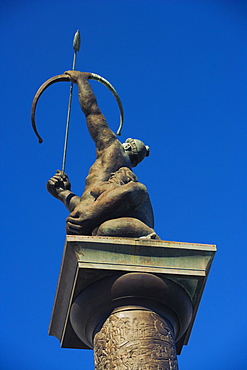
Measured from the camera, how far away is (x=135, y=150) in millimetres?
11805

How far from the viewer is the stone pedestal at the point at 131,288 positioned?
29.5 ft

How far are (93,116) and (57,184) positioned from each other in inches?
53.6

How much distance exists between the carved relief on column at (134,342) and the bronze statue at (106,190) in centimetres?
131

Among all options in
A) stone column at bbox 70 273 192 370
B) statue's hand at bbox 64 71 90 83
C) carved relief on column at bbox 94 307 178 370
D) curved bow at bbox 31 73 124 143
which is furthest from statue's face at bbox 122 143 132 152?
carved relief on column at bbox 94 307 178 370

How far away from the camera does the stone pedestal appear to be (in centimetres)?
898

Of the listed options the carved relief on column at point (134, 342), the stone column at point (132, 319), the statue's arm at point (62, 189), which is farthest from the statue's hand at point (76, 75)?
the carved relief on column at point (134, 342)

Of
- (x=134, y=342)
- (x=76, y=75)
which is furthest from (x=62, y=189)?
(x=134, y=342)

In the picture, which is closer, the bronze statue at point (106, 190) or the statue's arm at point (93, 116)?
the bronze statue at point (106, 190)

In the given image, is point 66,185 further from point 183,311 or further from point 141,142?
point 183,311

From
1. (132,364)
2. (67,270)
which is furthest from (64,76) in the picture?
(132,364)

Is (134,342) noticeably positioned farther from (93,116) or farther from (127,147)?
(93,116)

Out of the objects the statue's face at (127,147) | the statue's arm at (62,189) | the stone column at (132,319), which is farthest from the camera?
the statue's face at (127,147)

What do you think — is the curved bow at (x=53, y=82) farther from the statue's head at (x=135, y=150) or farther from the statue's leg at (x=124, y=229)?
the statue's leg at (x=124, y=229)

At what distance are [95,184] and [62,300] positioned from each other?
1968mm
